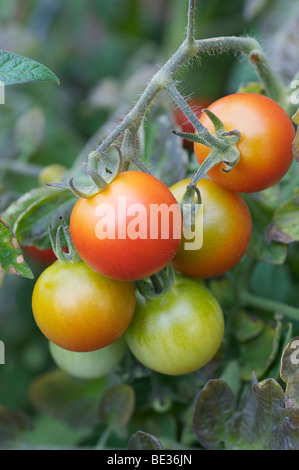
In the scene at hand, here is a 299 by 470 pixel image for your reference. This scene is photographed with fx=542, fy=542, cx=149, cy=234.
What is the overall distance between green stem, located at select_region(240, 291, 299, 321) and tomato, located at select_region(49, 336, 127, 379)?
229 mm

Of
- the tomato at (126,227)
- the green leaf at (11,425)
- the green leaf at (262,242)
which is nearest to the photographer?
the tomato at (126,227)

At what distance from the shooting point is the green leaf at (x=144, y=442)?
0.71 m

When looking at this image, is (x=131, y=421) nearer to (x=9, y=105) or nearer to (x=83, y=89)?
(x=9, y=105)

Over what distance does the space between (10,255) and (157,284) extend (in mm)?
189

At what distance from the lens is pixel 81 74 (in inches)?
69.1

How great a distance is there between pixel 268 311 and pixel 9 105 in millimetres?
938

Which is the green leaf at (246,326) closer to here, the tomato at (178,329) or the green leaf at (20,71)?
the tomato at (178,329)

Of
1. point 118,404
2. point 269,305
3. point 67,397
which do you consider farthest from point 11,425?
point 269,305

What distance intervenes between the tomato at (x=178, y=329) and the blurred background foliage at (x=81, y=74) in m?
0.22

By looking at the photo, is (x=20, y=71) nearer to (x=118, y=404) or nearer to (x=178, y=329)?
(x=178, y=329)

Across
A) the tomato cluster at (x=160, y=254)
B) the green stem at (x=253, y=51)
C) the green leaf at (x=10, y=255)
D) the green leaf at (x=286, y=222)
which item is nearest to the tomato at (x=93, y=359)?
the tomato cluster at (x=160, y=254)

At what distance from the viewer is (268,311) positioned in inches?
36.0

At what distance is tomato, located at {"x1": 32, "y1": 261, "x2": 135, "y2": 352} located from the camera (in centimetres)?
63

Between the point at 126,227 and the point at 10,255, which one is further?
the point at 10,255
